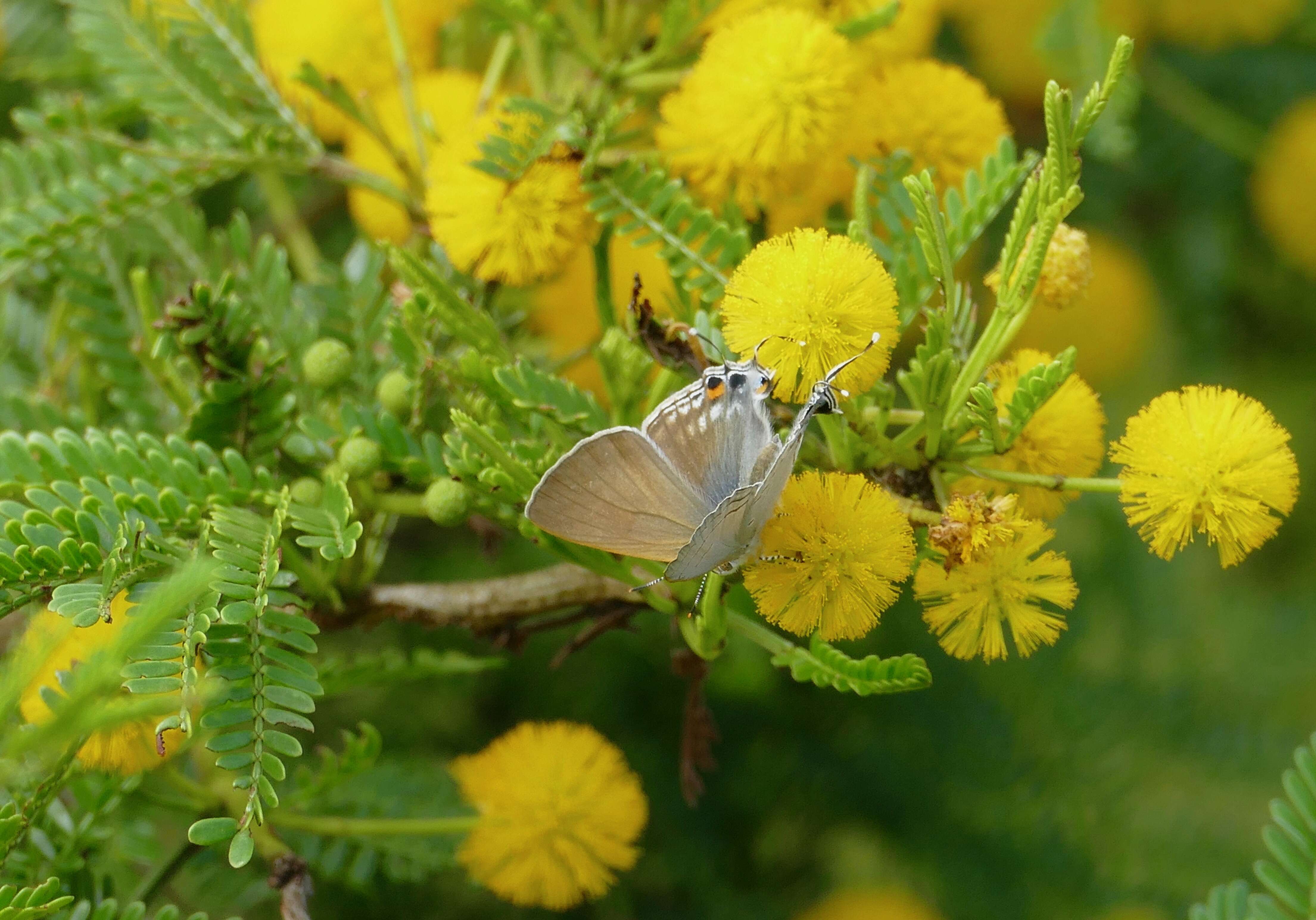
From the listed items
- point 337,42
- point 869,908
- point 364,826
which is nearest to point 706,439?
point 364,826

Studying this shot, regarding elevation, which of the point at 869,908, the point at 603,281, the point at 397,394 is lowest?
the point at 869,908

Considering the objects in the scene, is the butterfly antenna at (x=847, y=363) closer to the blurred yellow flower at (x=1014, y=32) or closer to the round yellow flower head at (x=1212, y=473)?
the round yellow flower head at (x=1212, y=473)

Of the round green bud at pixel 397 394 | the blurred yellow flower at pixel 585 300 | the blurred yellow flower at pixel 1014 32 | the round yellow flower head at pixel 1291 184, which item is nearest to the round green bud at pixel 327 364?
the round green bud at pixel 397 394

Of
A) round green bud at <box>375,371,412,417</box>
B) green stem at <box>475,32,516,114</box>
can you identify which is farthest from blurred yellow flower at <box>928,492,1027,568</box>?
green stem at <box>475,32,516,114</box>

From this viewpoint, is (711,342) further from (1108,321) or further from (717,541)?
(1108,321)

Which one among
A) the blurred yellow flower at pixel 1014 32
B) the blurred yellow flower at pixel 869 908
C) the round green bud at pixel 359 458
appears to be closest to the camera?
the round green bud at pixel 359 458

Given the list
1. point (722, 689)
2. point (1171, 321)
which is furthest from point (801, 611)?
point (1171, 321)

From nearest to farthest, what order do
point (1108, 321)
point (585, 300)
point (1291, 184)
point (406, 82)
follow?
point (406, 82)
point (585, 300)
point (1291, 184)
point (1108, 321)
